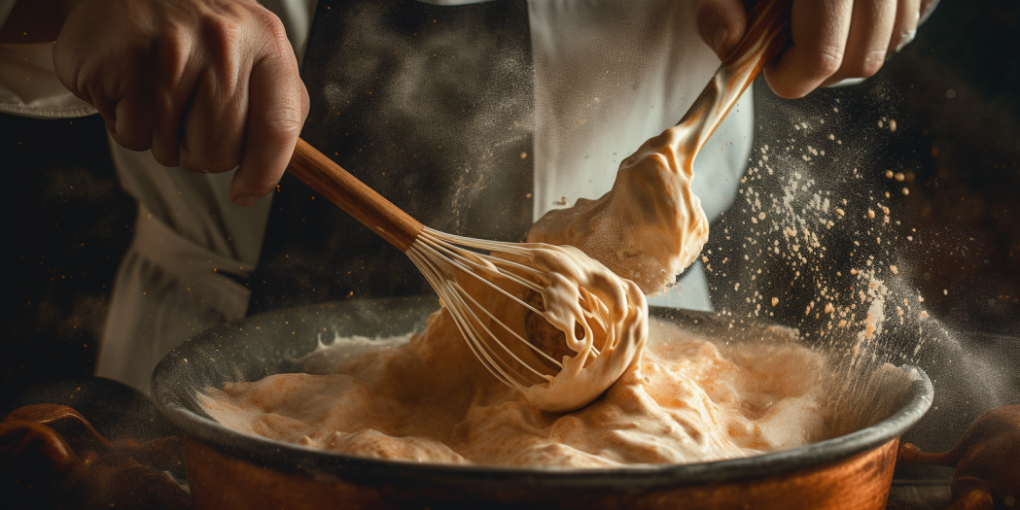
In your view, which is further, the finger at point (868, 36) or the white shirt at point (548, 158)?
the white shirt at point (548, 158)

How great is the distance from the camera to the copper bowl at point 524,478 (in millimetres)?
439

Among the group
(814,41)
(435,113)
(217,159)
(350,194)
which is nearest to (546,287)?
(350,194)

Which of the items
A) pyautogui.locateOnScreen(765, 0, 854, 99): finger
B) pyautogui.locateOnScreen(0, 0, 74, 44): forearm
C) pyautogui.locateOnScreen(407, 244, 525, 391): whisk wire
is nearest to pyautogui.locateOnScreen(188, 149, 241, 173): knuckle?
pyautogui.locateOnScreen(407, 244, 525, 391): whisk wire

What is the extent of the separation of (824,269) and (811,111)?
1.13 feet

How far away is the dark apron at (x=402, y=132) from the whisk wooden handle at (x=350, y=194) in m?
0.54

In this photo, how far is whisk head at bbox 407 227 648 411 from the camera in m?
0.69

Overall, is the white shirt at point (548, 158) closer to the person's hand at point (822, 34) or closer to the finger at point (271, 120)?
the person's hand at point (822, 34)

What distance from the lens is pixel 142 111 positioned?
0.61 meters

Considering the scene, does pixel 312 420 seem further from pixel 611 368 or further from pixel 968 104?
pixel 968 104

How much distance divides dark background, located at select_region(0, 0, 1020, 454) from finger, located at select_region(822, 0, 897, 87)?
10.9 inches

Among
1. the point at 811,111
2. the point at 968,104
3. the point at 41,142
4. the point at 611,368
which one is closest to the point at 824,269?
the point at 811,111

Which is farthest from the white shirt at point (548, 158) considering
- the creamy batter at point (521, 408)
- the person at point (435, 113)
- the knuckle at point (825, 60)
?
the knuckle at point (825, 60)

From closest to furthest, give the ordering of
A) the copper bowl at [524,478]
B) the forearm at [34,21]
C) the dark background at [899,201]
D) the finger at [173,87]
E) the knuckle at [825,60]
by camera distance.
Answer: the copper bowl at [524,478] → the finger at [173,87] → the knuckle at [825,60] → the forearm at [34,21] → the dark background at [899,201]

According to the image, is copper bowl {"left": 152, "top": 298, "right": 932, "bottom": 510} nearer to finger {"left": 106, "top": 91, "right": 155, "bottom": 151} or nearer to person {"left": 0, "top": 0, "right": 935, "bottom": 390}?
finger {"left": 106, "top": 91, "right": 155, "bottom": 151}
